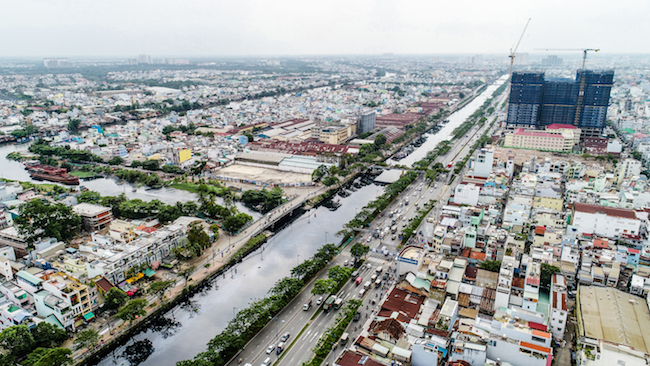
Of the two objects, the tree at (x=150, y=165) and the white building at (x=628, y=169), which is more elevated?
the white building at (x=628, y=169)

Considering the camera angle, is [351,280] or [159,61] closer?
[351,280]

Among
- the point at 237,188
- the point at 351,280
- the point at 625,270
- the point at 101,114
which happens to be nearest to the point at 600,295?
the point at 625,270

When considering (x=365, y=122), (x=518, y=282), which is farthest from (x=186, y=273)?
(x=365, y=122)

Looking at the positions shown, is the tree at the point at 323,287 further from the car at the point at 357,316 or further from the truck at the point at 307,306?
the car at the point at 357,316

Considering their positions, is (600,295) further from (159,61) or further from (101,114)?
(159,61)

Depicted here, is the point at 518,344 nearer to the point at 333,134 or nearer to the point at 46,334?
the point at 46,334

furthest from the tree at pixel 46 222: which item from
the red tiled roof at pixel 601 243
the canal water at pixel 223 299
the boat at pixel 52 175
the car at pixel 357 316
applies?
the red tiled roof at pixel 601 243
